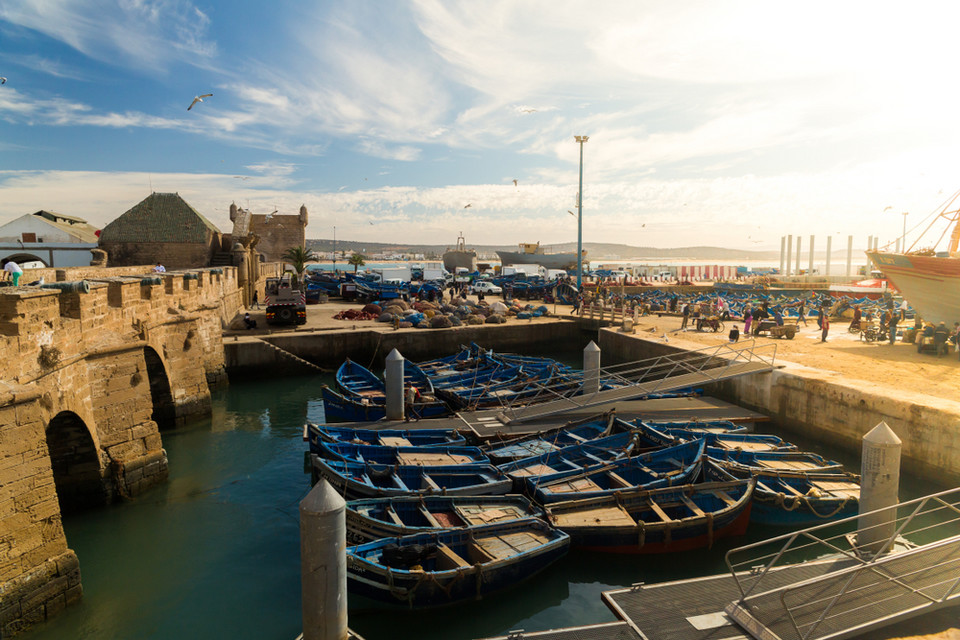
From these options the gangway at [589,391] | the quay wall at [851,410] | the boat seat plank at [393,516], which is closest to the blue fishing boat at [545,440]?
the gangway at [589,391]

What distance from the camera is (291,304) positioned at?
28469 mm

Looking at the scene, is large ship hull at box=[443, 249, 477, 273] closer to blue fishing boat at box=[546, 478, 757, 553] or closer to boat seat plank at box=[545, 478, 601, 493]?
boat seat plank at box=[545, 478, 601, 493]

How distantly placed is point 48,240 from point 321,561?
51.0 m

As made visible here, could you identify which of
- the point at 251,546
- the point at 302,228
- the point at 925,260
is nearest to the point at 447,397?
the point at 251,546

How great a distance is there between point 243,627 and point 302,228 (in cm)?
5607

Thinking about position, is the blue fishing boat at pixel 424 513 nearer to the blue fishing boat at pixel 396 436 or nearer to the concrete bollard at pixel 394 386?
the blue fishing boat at pixel 396 436

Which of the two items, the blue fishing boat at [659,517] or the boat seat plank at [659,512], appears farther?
the boat seat plank at [659,512]

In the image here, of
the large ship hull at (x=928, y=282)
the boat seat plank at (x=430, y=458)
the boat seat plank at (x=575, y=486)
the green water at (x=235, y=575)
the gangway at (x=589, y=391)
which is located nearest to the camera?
the green water at (x=235, y=575)

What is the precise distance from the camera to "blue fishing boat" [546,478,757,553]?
995 cm

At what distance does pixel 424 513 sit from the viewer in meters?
10.0

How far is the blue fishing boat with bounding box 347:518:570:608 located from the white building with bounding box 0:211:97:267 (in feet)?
117

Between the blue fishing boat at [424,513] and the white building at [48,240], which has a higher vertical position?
the white building at [48,240]

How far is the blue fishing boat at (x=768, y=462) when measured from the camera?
11.8 m

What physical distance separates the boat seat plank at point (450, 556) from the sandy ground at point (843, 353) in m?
13.6
